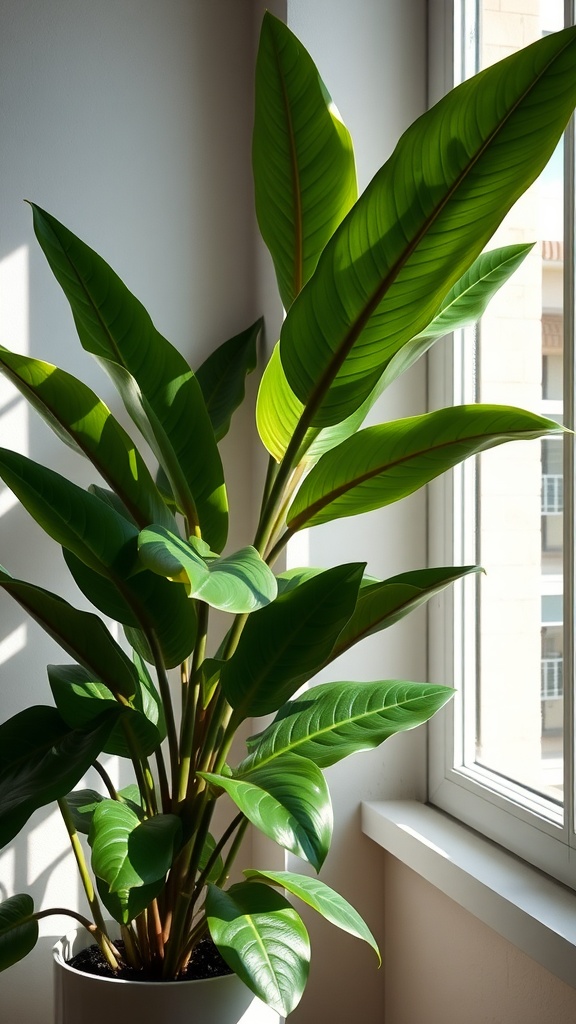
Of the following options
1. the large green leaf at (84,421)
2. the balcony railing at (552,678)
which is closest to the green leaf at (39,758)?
the large green leaf at (84,421)

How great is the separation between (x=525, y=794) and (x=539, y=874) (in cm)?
13

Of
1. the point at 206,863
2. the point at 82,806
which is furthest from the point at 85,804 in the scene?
the point at 206,863

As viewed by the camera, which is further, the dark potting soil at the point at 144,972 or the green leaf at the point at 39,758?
the dark potting soil at the point at 144,972

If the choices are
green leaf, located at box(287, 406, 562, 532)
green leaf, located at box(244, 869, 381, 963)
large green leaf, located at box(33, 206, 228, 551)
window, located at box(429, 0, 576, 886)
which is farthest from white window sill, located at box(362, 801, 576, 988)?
large green leaf, located at box(33, 206, 228, 551)

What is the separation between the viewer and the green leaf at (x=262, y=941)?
83 cm

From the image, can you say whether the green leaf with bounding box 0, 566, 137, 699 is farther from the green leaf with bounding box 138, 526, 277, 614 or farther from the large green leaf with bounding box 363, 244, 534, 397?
the large green leaf with bounding box 363, 244, 534, 397

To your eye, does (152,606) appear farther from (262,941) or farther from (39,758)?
(262,941)

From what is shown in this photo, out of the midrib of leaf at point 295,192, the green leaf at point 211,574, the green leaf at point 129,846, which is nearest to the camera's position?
the green leaf at point 211,574

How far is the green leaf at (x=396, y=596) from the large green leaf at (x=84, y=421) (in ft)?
0.86

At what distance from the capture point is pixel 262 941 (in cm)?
89

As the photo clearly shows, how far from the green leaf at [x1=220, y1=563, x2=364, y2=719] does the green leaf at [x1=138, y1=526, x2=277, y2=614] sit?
0.12 meters

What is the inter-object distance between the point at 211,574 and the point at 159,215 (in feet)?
3.55

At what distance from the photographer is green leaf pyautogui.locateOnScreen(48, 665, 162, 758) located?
1016 millimetres

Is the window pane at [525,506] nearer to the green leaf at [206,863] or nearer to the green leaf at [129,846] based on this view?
the green leaf at [206,863]
